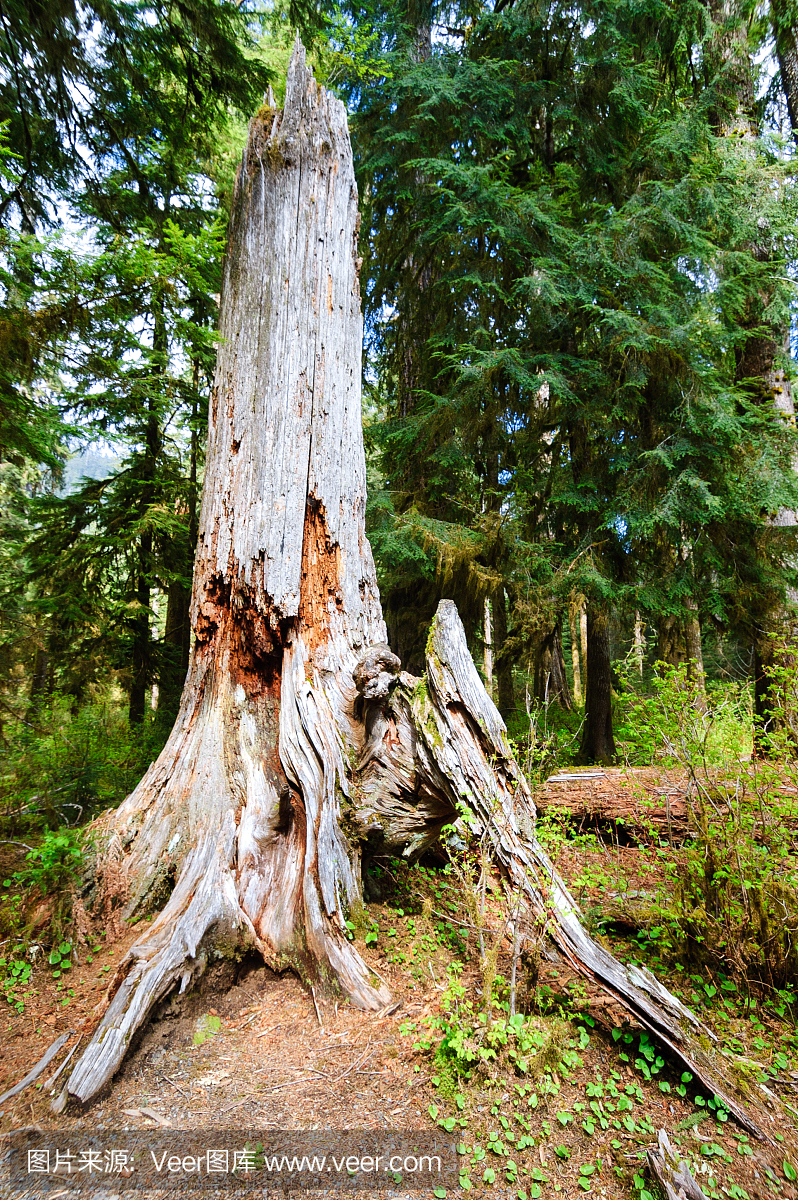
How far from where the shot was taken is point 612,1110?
2.47 m

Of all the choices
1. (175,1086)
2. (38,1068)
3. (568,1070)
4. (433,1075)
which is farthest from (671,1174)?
(38,1068)

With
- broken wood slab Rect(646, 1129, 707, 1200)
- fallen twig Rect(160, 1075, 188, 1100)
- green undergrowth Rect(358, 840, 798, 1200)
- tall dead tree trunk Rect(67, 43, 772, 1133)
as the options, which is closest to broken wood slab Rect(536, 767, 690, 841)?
green undergrowth Rect(358, 840, 798, 1200)

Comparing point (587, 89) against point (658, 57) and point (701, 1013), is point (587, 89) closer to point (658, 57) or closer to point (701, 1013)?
point (658, 57)

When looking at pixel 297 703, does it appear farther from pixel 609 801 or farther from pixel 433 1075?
pixel 609 801

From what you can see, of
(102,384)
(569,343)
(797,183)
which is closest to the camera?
(102,384)

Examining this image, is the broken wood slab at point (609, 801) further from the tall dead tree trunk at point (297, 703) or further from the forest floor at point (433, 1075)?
the tall dead tree trunk at point (297, 703)

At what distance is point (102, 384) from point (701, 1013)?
6.02 m

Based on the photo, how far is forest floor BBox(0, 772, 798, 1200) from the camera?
2.26 meters

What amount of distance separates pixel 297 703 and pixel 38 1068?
204 cm

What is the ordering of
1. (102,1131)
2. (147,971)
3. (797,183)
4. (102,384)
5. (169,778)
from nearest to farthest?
(102,1131), (147,971), (169,778), (102,384), (797,183)

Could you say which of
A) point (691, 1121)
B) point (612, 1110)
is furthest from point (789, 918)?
point (612, 1110)

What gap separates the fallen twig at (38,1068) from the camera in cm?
248

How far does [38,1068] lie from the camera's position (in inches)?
102

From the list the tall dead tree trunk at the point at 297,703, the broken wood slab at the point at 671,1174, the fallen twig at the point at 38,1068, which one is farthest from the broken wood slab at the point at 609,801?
the fallen twig at the point at 38,1068
